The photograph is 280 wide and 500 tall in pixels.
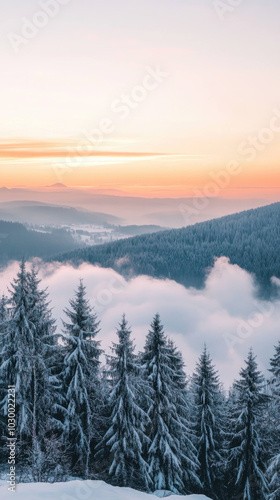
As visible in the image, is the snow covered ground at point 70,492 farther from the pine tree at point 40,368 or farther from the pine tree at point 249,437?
the pine tree at point 249,437

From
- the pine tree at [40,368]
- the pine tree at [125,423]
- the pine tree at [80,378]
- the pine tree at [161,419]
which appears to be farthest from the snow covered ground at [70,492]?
the pine tree at [161,419]

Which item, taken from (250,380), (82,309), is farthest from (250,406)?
(82,309)

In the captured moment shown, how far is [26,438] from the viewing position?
70.8ft

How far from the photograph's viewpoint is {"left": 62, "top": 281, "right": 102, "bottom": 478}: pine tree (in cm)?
2198

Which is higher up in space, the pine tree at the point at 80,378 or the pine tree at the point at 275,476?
the pine tree at the point at 80,378

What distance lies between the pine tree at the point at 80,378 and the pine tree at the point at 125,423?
46.0 inches

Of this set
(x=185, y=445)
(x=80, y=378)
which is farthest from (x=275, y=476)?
(x=80, y=378)

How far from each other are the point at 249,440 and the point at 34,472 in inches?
550

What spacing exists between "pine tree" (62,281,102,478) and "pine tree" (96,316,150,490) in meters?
1.17

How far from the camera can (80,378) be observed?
2217cm

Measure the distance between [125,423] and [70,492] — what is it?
8.58 m

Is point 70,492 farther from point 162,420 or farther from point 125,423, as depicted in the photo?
point 162,420

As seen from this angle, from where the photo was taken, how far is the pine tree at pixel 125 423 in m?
21.9

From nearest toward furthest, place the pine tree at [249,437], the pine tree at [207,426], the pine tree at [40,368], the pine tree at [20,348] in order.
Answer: the pine tree at [20,348], the pine tree at [40,368], the pine tree at [249,437], the pine tree at [207,426]
